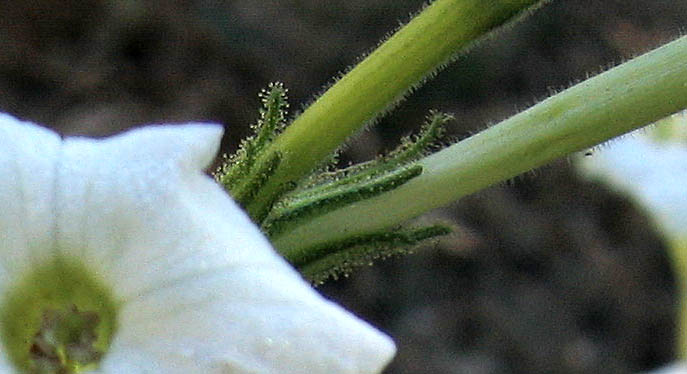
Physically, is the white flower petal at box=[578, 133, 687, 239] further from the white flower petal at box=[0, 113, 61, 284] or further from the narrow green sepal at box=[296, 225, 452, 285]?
the white flower petal at box=[0, 113, 61, 284]

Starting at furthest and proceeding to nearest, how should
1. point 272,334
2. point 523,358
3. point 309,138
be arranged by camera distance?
point 523,358, point 309,138, point 272,334

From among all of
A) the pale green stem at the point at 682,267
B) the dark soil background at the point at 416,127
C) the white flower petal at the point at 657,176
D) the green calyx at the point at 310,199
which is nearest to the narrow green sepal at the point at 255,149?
the green calyx at the point at 310,199

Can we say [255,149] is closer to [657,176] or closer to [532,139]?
[532,139]

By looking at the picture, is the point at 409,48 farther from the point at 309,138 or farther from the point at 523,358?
the point at 523,358

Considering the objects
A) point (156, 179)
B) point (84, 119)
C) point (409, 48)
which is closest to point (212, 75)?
point (84, 119)

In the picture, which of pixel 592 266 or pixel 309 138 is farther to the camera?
pixel 592 266

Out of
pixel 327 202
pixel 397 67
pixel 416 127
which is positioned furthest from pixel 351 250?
pixel 416 127

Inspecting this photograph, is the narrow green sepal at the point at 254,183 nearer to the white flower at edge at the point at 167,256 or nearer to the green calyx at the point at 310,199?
the green calyx at the point at 310,199
